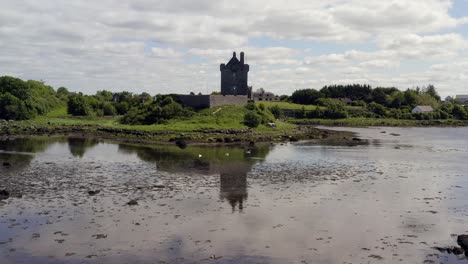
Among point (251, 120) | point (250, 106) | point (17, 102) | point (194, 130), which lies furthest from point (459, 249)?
point (17, 102)

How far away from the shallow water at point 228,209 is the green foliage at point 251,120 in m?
26.4

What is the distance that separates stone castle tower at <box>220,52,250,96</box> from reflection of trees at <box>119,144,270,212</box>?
124 feet

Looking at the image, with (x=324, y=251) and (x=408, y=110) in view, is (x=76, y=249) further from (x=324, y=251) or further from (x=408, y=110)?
(x=408, y=110)

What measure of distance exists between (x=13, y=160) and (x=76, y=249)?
98.3 ft

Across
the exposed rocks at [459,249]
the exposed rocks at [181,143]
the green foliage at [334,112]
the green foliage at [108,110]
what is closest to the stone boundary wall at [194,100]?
the exposed rocks at [181,143]

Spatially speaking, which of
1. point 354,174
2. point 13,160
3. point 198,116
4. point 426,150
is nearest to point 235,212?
point 354,174

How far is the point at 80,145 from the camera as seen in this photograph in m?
63.7

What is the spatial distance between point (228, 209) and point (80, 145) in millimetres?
40741

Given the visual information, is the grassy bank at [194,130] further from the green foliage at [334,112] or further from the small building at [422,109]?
the small building at [422,109]

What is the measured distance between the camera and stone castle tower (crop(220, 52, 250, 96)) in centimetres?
9688

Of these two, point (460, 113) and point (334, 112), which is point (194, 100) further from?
point (460, 113)

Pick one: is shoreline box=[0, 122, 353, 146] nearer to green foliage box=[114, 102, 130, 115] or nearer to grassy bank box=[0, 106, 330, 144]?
grassy bank box=[0, 106, 330, 144]

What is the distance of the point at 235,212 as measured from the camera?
27984mm

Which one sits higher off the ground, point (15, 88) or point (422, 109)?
point (15, 88)
